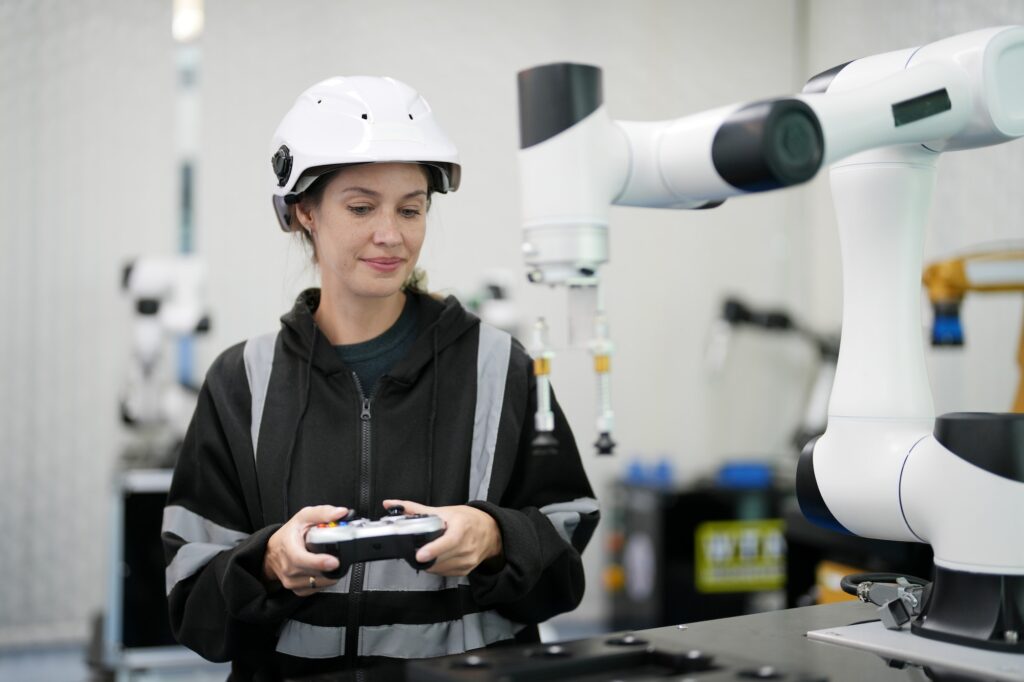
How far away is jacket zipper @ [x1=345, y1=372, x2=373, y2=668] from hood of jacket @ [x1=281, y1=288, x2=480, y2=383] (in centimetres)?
5

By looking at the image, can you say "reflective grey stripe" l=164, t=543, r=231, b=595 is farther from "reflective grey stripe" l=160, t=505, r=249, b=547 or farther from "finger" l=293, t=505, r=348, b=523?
"finger" l=293, t=505, r=348, b=523

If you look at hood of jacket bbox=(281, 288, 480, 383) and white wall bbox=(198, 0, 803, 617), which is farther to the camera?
white wall bbox=(198, 0, 803, 617)

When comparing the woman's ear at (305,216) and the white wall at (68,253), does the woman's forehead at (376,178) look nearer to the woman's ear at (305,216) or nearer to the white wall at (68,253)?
the woman's ear at (305,216)

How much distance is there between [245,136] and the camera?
13.2ft

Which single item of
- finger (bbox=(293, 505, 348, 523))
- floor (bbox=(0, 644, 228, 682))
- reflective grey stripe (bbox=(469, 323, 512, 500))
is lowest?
floor (bbox=(0, 644, 228, 682))

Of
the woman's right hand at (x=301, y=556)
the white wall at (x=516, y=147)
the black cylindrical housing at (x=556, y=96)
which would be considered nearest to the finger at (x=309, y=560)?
the woman's right hand at (x=301, y=556)

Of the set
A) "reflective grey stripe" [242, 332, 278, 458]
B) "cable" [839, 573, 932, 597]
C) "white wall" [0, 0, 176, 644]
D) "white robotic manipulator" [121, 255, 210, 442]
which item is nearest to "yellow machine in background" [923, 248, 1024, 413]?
"cable" [839, 573, 932, 597]

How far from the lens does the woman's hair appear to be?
1333mm

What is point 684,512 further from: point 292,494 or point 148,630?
point 292,494

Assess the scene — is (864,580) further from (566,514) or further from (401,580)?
(401,580)

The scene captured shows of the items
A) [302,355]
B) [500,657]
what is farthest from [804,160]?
[302,355]

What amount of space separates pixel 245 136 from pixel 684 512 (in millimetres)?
2225

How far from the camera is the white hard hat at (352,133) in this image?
1261 mm

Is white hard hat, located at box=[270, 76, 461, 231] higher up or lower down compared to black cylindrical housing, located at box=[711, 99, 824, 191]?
higher up
